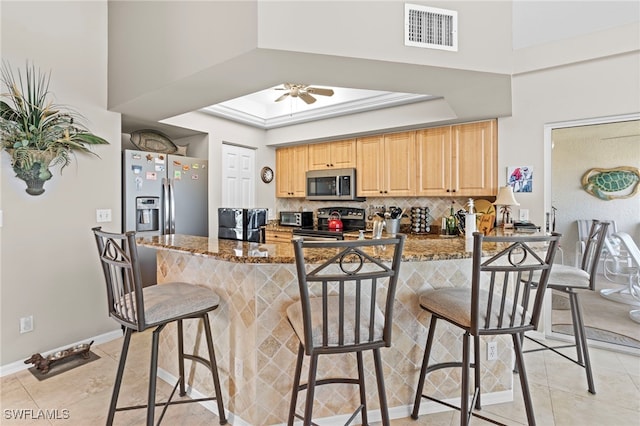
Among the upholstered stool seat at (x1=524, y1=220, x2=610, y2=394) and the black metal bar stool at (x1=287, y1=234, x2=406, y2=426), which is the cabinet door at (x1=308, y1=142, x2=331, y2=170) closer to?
the upholstered stool seat at (x1=524, y1=220, x2=610, y2=394)

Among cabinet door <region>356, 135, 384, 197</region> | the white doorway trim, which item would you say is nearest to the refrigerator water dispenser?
cabinet door <region>356, 135, 384, 197</region>

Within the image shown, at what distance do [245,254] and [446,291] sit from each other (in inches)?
44.1

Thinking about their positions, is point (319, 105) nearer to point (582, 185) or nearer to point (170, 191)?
point (170, 191)

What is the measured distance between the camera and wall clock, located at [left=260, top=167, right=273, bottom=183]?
17.0ft

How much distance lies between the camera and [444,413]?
6.64 ft

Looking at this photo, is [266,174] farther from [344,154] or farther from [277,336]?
[277,336]

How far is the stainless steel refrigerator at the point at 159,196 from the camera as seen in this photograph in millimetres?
3395

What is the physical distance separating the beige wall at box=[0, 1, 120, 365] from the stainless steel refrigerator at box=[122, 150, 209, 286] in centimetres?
14

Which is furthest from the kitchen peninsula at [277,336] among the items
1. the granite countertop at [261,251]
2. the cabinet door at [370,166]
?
the cabinet door at [370,166]

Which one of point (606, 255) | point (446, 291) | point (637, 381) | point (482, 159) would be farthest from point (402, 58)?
point (637, 381)

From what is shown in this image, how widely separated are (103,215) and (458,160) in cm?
367

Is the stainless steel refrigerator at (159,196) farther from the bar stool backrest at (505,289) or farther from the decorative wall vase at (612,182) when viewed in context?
the decorative wall vase at (612,182)

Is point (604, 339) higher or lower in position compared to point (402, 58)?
lower

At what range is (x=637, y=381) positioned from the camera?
7.96 ft
